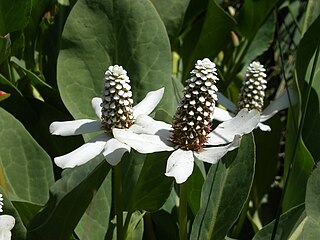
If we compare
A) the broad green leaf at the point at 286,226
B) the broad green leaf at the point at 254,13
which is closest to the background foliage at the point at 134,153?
the broad green leaf at the point at 286,226

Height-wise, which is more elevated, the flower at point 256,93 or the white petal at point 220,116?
the flower at point 256,93

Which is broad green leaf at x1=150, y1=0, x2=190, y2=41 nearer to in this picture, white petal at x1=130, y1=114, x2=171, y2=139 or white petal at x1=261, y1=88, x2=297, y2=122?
white petal at x1=261, y1=88, x2=297, y2=122

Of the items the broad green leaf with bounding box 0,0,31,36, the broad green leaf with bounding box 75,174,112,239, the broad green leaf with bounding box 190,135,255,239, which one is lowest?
the broad green leaf with bounding box 75,174,112,239

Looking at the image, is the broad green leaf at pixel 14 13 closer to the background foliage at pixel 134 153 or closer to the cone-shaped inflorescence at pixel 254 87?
the background foliage at pixel 134 153

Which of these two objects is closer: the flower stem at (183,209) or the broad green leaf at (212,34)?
the flower stem at (183,209)

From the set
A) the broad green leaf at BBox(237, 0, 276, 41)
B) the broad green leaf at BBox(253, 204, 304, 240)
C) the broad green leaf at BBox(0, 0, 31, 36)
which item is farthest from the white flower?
the broad green leaf at BBox(237, 0, 276, 41)

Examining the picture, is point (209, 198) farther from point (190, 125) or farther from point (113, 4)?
point (113, 4)
